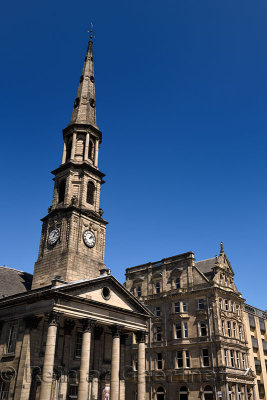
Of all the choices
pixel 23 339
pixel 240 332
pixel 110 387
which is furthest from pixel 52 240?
pixel 240 332

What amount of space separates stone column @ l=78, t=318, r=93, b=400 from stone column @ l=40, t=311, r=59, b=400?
304 cm

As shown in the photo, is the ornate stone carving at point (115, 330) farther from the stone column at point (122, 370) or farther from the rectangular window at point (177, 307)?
the rectangular window at point (177, 307)

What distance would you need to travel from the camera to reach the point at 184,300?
54.2 m

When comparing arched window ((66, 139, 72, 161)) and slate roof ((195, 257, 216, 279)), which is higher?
arched window ((66, 139, 72, 161))

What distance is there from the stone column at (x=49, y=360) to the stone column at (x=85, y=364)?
304cm

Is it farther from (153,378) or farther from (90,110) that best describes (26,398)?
(90,110)

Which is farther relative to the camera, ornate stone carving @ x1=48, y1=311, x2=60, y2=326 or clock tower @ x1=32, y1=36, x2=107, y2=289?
clock tower @ x1=32, y1=36, x2=107, y2=289

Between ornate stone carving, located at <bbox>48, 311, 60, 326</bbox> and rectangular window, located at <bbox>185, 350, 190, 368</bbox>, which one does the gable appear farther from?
rectangular window, located at <bbox>185, 350, 190, 368</bbox>

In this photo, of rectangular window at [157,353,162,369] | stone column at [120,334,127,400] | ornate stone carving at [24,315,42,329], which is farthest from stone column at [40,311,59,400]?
rectangular window at [157,353,162,369]

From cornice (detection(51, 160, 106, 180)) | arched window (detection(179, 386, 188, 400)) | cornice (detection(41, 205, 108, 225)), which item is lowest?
arched window (detection(179, 386, 188, 400))

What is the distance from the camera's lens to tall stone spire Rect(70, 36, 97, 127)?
53.9 metres

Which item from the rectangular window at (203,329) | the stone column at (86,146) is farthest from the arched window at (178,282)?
the stone column at (86,146)

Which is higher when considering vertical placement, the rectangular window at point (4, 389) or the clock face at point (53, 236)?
the clock face at point (53, 236)

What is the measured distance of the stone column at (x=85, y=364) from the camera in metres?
32.7
